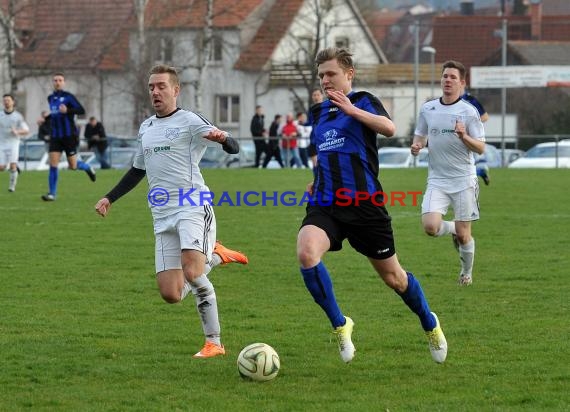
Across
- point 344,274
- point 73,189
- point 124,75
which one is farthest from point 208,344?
point 124,75

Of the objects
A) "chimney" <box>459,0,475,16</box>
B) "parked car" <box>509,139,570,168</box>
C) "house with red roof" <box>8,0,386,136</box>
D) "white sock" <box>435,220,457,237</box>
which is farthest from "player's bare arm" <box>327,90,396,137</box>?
"chimney" <box>459,0,475,16</box>

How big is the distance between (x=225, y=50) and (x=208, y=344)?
162ft

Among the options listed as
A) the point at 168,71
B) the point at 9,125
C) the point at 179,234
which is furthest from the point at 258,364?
the point at 9,125

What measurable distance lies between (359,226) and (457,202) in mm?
4185

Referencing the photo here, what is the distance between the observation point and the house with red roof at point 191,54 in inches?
2114

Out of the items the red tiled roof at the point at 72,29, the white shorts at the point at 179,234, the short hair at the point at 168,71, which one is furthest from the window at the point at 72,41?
the white shorts at the point at 179,234

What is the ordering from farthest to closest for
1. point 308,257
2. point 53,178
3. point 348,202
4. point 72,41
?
point 72,41, point 53,178, point 348,202, point 308,257

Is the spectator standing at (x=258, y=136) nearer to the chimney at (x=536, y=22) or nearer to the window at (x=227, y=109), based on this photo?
the window at (x=227, y=109)

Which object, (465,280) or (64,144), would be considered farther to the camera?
(64,144)

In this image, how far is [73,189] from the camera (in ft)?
78.8

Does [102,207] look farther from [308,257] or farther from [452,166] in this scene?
[452,166]

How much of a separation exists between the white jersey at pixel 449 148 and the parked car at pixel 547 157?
80.2ft

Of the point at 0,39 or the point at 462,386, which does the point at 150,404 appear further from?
the point at 0,39

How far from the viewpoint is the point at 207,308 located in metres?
7.65
